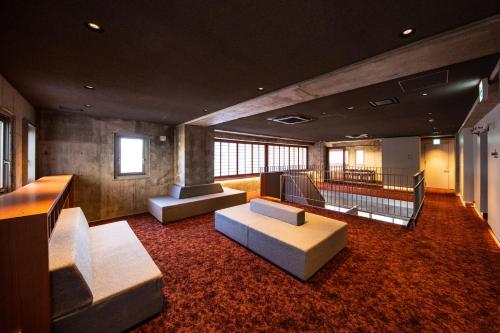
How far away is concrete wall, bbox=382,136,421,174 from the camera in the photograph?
352 inches

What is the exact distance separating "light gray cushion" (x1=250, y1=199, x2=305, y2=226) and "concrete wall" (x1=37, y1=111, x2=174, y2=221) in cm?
353

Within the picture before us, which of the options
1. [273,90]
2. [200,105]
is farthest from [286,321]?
[200,105]

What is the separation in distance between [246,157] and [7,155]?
7.33 meters

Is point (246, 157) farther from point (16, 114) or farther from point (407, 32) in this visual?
point (407, 32)

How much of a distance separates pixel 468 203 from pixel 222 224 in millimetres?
7625

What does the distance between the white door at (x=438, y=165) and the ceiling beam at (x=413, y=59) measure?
9906 mm

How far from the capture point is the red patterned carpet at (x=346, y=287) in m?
1.80

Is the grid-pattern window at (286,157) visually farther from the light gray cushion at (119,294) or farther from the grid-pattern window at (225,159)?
the light gray cushion at (119,294)

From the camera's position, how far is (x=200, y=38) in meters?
1.73

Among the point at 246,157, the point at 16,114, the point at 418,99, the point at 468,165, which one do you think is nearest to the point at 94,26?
the point at 16,114

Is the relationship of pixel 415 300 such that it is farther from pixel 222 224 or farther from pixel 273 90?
pixel 273 90

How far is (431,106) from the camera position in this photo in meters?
4.02

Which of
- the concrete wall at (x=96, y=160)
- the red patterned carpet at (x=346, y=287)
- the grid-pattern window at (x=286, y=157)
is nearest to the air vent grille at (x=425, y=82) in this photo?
the red patterned carpet at (x=346, y=287)

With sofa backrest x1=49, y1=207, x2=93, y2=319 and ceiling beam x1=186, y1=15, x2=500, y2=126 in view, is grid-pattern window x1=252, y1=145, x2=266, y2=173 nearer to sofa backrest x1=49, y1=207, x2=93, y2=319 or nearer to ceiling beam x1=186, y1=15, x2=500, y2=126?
ceiling beam x1=186, y1=15, x2=500, y2=126
